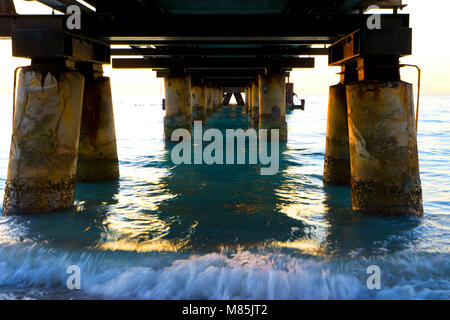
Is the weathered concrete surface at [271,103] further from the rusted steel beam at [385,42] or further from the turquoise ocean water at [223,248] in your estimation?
the rusted steel beam at [385,42]

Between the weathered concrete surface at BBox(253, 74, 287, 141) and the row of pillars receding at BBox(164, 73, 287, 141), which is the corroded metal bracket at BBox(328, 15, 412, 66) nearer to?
the row of pillars receding at BBox(164, 73, 287, 141)

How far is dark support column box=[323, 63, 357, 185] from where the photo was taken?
7418 millimetres

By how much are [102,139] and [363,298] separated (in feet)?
17.9

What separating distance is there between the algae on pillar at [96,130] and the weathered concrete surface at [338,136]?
4.03 metres

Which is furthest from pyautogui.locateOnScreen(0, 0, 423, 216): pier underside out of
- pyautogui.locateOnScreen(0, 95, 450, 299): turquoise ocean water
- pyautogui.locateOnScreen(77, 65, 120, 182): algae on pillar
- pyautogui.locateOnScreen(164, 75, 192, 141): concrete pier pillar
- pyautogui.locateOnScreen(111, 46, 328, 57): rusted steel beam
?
pyautogui.locateOnScreen(164, 75, 192, 141): concrete pier pillar

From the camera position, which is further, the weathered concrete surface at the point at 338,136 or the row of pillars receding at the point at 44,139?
the weathered concrete surface at the point at 338,136

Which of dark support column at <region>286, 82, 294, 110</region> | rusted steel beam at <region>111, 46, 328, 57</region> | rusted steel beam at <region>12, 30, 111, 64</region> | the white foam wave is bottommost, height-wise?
the white foam wave

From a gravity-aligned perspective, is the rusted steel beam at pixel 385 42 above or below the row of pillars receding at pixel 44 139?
above

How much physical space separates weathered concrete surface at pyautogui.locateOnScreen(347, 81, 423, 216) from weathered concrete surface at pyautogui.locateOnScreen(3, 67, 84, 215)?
4.00 meters

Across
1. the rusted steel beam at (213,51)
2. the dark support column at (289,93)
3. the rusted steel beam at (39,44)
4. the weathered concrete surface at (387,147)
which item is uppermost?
the dark support column at (289,93)

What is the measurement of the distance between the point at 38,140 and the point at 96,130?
2093mm

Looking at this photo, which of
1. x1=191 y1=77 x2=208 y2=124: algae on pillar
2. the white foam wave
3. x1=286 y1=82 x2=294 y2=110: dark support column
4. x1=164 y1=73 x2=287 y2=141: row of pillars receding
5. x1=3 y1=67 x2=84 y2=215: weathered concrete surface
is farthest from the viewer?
x1=286 y1=82 x2=294 y2=110: dark support column

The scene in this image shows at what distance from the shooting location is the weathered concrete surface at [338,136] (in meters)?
7.45

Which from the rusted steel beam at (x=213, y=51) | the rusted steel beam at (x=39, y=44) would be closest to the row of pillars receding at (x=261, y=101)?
the rusted steel beam at (x=213, y=51)
